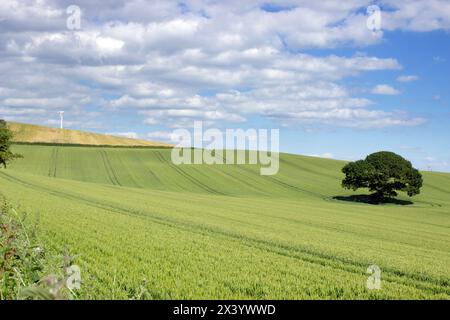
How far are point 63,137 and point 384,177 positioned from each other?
90.8 m

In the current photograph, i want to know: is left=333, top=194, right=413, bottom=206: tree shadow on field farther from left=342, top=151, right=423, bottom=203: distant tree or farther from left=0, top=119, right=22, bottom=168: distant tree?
left=0, top=119, right=22, bottom=168: distant tree

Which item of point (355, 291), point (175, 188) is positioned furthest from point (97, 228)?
point (175, 188)

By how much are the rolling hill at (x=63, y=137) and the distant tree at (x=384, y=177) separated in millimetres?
78833

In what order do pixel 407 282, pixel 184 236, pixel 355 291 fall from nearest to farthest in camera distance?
1. pixel 355 291
2. pixel 407 282
3. pixel 184 236

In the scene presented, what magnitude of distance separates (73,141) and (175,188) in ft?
215

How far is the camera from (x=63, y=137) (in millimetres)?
137875

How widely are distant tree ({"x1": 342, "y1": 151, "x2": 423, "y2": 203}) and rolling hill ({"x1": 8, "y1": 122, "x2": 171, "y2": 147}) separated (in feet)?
259

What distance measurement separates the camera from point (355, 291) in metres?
11.0

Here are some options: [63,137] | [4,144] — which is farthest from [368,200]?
[63,137]

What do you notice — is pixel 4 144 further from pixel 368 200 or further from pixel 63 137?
pixel 63 137

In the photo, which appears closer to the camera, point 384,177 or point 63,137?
point 384,177

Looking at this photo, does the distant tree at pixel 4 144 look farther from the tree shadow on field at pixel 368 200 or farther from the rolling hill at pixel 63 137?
the rolling hill at pixel 63 137

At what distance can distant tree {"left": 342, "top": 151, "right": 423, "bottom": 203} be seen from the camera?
8569 cm
